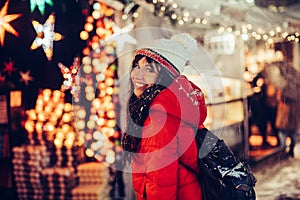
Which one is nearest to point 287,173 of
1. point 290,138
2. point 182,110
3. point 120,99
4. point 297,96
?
point 290,138

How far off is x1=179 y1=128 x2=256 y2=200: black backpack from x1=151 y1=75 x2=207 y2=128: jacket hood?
20 cm

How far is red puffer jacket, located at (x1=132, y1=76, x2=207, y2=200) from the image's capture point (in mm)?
3084

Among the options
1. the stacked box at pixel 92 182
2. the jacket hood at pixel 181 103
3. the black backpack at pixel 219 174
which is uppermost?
the jacket hood at pixel 181 103

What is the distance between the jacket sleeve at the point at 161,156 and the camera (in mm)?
3066

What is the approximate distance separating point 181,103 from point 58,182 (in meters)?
3.62

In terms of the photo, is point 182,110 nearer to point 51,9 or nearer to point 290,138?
point 51,9

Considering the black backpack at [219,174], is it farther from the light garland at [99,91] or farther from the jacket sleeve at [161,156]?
the light garland at [99,91]

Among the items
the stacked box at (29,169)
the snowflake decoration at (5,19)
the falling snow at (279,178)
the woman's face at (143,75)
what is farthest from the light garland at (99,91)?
the falling snow at (279,178)

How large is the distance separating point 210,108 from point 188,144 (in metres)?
4.41

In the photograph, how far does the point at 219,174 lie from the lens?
3299mm

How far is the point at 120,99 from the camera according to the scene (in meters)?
5.82

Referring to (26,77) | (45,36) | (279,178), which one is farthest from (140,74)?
(279,178)

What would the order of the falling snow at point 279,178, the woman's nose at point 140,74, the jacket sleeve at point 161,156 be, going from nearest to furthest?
the jacket sleeve at point 161,156 → the woman's nose at point 140,74 → the falling snow at point 279,178

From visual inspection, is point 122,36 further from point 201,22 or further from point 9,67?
point 9,67
